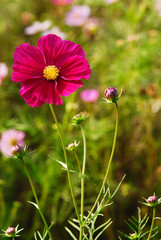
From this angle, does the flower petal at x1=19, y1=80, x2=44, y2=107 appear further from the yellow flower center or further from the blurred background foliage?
the blurred background foliage

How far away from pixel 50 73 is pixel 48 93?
0.04 metres

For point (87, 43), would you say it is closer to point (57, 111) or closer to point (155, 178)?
point (57, 111)

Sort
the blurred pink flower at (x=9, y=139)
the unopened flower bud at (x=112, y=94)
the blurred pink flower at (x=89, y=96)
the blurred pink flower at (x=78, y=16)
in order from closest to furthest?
the unopened flower bud at (x=112, y=94), the blurred pink flower at (x=9, y=139), the blurred pink flower at (x=89, y=96), the blurred pink flower at (x=78, y=16)

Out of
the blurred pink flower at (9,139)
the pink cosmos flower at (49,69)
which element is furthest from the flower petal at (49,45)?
the blurred pink flower at (9,139)

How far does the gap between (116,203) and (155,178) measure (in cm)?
18

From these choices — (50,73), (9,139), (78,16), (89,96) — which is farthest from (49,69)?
(78,16)

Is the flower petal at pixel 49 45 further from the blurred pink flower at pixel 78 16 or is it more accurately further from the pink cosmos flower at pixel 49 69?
the blurred pink flower at pixel 78 16

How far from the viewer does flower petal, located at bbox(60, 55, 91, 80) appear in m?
0.54

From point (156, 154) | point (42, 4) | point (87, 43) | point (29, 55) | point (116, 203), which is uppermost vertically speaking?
point (42, 4)

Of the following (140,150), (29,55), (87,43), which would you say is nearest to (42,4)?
(87,43)

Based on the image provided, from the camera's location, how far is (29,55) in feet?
1.80

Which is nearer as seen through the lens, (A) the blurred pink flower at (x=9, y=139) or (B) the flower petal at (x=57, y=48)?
(B) the flower petal at (x=57, y=48)

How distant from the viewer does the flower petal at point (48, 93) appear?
0.52m

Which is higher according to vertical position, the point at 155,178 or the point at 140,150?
the point at 140,150
